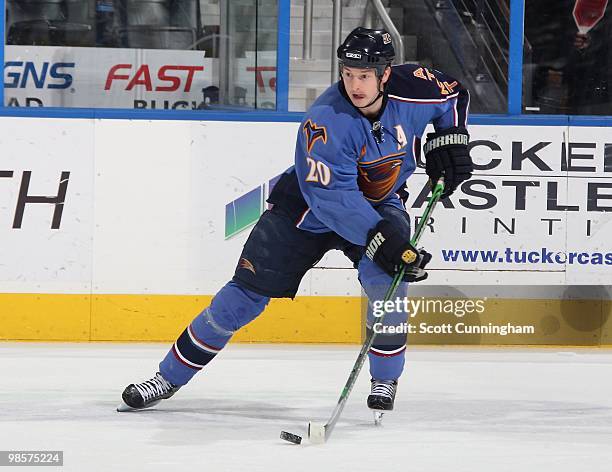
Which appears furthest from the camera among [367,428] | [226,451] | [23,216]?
[23,216]

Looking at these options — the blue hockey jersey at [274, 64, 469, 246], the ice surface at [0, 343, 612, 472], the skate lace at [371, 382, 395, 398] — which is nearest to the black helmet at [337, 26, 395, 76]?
the blue hockey jersey at [274, 64, 469, 246]

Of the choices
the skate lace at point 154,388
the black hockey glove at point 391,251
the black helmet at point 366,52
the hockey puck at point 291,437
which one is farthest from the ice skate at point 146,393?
the black helmet at point 366,52

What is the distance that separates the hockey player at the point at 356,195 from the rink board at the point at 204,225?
153cm

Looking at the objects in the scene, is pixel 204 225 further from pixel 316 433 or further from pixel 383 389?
pixel 316 433

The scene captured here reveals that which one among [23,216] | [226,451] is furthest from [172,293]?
[226,451]

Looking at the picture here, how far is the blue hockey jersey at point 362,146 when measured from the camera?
11.3 ft

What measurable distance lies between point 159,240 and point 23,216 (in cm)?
56

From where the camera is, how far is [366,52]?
137 inches

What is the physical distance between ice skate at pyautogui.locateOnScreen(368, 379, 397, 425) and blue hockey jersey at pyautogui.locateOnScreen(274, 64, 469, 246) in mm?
480

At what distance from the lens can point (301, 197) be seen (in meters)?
3.77

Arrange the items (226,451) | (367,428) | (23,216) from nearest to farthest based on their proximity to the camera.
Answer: (226,451)
(367,428)
(23,216)

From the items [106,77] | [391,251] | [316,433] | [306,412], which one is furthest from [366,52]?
[106,77]

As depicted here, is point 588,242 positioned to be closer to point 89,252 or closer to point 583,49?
point 583,49

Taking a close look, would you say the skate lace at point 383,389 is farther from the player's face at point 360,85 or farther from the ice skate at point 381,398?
the player's face at point 360,85
